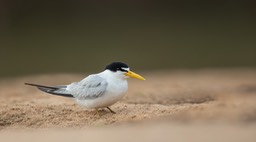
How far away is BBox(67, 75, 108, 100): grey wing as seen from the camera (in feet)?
21.2

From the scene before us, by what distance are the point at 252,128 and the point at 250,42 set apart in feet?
37.5

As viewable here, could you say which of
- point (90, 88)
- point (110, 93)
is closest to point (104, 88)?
point (110, 93)

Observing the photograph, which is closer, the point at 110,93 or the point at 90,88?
the point at 110,93

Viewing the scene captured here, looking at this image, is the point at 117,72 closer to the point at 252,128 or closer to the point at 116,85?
the point at 116,85

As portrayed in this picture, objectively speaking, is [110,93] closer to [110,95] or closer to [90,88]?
[110,95]

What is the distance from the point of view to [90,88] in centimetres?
657

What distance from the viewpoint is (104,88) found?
21.2ft

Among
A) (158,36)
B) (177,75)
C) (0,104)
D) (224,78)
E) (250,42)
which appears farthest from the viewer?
(158,36)

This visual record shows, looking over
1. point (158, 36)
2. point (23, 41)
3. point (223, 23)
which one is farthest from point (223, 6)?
point (23, 41)

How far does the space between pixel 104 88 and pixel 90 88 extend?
0.62ft

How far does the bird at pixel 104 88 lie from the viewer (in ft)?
21.2

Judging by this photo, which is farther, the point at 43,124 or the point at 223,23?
the point at 223,23

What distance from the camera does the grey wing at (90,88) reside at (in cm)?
647

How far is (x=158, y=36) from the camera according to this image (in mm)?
17125
